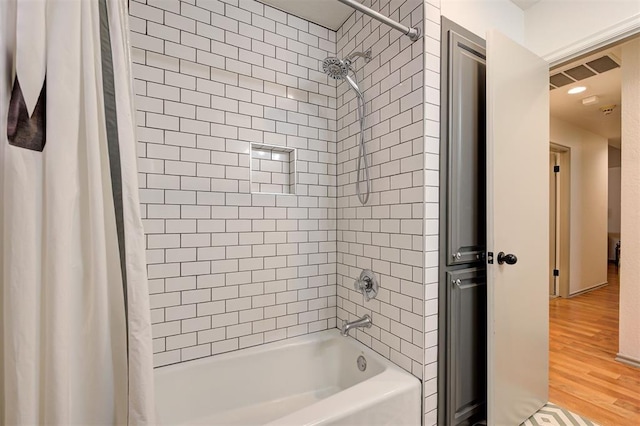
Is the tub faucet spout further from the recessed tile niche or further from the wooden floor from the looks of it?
the wooden floor

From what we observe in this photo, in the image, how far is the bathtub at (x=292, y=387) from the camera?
50.6 inches

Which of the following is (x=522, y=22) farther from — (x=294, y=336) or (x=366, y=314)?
(x=294, y=336)

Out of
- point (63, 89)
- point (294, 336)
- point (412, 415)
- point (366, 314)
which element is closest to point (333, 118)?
point (366, 314)

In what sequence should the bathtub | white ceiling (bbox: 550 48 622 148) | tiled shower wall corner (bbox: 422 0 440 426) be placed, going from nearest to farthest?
the bathtub → tiled shower wall corner (bbox: 422 0 440 426) → white ceiling (bbox: 550 48 622 148)

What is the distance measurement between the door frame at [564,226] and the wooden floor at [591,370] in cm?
47

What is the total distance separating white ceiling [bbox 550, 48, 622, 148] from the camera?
3104 millimetres

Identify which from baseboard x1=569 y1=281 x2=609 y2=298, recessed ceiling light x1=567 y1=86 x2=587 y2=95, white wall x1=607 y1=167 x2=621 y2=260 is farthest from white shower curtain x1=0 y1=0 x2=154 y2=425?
white wall x1=607 y1=167 x2=621 y2=260

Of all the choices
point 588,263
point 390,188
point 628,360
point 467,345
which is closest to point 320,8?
point 390,188

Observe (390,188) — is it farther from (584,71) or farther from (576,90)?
(576,90)

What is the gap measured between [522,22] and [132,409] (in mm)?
2706

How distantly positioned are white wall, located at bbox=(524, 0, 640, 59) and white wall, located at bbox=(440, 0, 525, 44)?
3.0 inches

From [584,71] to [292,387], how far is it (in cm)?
359

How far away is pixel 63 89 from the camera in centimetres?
64

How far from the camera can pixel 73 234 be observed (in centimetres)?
68
